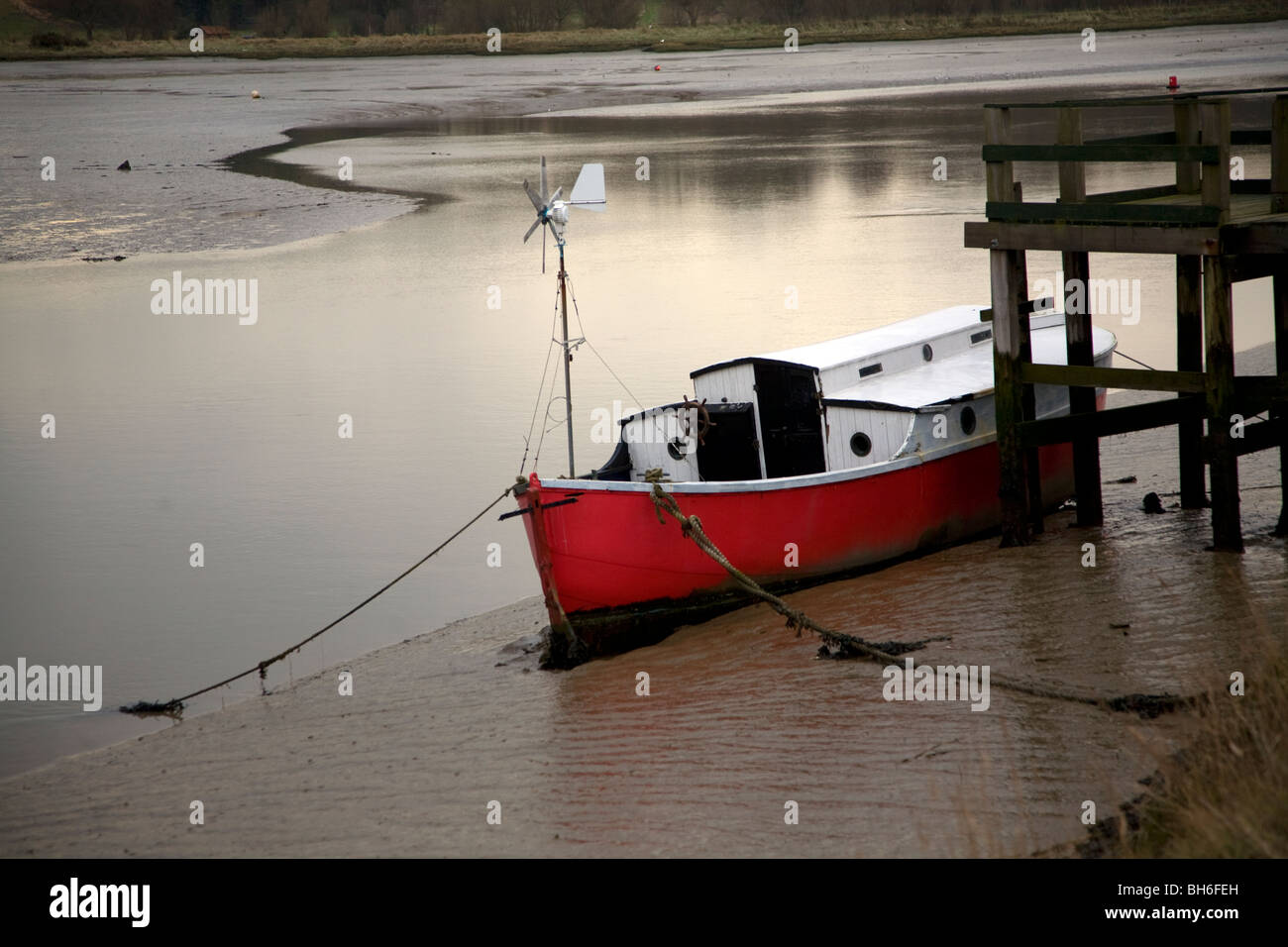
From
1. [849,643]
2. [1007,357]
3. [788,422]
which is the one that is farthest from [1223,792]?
[788,422]

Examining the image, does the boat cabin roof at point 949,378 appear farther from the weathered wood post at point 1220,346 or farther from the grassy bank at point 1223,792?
the grassy bank at point 1223,792

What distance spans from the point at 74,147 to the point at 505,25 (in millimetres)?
55474

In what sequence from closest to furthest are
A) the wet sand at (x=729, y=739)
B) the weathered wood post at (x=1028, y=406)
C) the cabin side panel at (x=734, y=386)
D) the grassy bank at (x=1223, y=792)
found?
1. the grassy bank at (x=1223, y=792)
2. the wet sand at (x=729, y=739)
3. the weathered wood post at (x=1028, y=406)
4. the cabin side panel at (x=734, y=386)

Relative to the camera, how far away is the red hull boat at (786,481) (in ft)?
35.7

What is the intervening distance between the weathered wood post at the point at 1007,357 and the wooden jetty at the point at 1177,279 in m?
0.01

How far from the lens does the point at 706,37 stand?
284ft

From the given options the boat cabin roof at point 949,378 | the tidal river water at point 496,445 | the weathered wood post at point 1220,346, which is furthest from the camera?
the boat cabin roof at point 949,378

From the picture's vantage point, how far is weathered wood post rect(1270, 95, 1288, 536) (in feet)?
36.1

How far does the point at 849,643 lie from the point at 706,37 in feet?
268

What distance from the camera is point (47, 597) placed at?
514 inches

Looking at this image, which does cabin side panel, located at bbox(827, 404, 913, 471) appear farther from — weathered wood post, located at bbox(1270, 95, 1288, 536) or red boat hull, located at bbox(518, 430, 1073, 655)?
weathered wood post, located at bbox(1270, 95, 1288, 536)

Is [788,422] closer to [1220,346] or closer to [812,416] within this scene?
[812,416]

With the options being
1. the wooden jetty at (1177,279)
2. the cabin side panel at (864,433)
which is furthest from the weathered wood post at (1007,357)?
the cabin side panel at (864,433)
